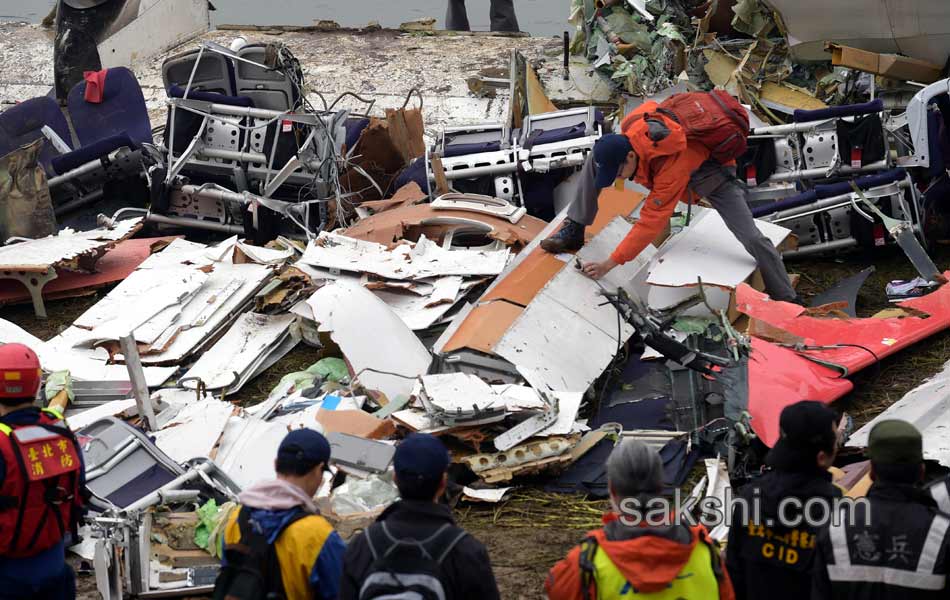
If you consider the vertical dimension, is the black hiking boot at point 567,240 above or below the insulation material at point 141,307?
above

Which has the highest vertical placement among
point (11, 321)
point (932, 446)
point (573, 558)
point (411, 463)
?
point (411, 463)

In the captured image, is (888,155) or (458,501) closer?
(458,501)

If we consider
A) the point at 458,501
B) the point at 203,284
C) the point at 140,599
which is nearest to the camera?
the point at 140,599

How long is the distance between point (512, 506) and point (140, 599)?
5.75 ft

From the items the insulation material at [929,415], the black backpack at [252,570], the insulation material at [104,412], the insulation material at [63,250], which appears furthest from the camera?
the insulation material at [63,250]

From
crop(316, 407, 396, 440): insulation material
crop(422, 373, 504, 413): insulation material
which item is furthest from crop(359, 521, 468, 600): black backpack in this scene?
crop(316, 407, 396, 440): insulation material

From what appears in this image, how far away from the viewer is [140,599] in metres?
5.06

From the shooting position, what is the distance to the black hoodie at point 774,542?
3.42 meters

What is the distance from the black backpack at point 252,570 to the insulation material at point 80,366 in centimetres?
405

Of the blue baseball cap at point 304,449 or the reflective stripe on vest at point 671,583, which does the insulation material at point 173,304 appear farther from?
the reflective stripe on vest at point 671,583

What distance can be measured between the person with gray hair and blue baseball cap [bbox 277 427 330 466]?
2.50 ft

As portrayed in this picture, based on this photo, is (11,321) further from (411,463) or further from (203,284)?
(411,463)

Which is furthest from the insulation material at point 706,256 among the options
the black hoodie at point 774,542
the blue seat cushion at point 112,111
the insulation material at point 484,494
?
the blue seat cushion at point 112,111

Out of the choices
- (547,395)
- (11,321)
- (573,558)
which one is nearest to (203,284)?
(11,321)
